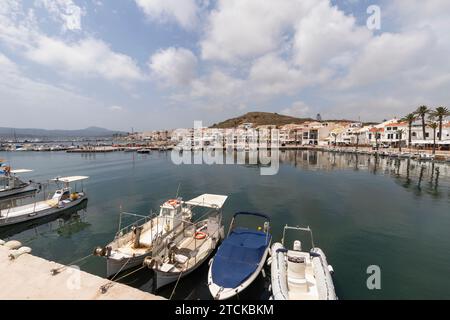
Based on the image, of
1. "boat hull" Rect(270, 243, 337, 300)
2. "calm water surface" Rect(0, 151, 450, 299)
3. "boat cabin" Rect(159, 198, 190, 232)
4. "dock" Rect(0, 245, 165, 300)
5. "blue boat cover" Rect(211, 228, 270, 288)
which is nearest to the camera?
"dock" Rect(0, 245, 165, 300)

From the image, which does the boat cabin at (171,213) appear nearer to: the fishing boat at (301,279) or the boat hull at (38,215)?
the fishing boat at (301,279)

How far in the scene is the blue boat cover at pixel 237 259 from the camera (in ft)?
36.9

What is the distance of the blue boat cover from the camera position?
11234 millimetres

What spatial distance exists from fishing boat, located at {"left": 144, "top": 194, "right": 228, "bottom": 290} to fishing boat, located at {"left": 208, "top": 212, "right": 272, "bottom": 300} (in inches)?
66.5

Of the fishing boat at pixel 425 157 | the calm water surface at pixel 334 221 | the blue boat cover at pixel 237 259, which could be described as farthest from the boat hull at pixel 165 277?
the fishing boat at pixel 425 157

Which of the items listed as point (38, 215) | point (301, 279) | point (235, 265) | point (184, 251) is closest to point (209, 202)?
point (184, 251)

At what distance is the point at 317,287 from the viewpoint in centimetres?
1063

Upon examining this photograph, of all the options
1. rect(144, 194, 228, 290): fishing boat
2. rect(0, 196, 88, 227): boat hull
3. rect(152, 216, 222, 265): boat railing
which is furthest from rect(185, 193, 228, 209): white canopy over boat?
rect(0, 196, 88, 227): boat hull

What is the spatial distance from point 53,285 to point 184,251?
Result: 285 inches

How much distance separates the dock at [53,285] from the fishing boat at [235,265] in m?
3.32

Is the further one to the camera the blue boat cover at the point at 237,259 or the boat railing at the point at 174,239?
the boat railing at the point at 174,239

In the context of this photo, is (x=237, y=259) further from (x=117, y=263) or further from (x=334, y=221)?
(x=334, y=221)

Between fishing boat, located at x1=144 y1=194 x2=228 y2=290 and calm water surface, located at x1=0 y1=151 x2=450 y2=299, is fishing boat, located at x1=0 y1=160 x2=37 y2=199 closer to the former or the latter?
calm water surface, located at x1=0 y1=151 x2=450 y2=299
